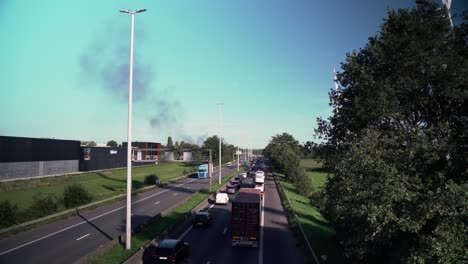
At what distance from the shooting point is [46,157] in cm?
7612

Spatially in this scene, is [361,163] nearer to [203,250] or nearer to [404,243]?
[404,243]

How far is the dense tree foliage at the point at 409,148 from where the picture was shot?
10742 mm

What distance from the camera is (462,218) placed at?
10469 millimetres

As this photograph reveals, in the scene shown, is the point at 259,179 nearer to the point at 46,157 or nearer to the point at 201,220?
the point at 201,220

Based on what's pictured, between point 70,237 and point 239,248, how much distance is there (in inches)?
512

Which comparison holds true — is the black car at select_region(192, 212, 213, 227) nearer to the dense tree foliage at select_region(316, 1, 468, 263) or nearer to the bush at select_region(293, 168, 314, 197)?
the dense tree foliage at select_region(316, 1, 468, 263)

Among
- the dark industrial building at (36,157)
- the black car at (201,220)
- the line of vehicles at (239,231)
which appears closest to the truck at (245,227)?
the line of vehicles at (239,231)

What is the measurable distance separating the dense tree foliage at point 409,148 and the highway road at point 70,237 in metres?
16.9

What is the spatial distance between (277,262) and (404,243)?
8.29 meters

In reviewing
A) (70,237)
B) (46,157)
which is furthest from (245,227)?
(46,157)

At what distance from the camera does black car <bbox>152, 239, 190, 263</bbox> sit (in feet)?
62.8

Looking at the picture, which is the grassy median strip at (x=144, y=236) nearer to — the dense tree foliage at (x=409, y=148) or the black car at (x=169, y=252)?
the black car at (x=169, y=252)

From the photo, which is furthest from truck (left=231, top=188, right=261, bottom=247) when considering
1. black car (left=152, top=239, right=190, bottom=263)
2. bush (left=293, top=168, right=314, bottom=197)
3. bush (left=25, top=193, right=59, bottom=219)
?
bush (left=293, top=168, right=314, bottom=197)

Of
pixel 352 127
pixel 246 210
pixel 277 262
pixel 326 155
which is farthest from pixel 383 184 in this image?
pixel 246 210
